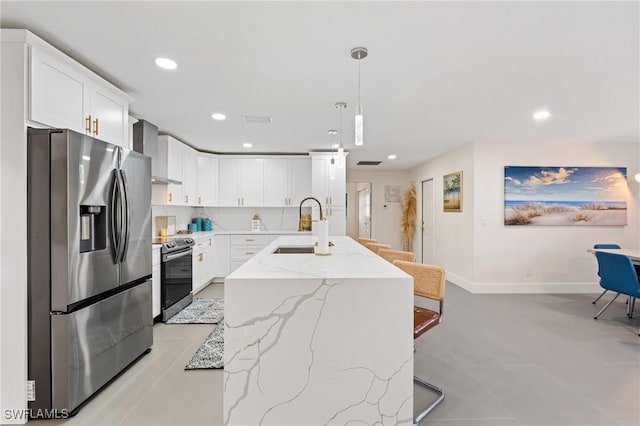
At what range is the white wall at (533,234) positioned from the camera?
190 inches

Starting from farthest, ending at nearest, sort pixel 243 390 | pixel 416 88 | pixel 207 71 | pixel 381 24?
pixel 416 88
pixel 207 71
pixel 381 24
pixel 243 390

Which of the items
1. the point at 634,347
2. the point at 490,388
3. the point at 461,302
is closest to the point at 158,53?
the point at 490,388

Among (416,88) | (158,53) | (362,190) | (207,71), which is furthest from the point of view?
(362,190)

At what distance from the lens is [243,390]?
5.12 ft

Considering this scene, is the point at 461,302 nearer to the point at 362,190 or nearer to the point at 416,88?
the point at 416,88

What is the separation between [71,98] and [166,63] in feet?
2.30

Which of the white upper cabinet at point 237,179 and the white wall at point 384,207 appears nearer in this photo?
the white upper cabinet at point 237,179

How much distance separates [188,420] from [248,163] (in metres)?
4.52

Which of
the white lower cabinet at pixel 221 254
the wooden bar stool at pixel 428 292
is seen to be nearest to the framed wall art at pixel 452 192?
the wooden bar stool at pixel 428 292

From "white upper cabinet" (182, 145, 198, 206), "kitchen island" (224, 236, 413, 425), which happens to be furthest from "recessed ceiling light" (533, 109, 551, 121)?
"white upper cabinet" (182, 145, 198, 206)

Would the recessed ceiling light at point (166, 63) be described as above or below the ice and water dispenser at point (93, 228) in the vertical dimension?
above

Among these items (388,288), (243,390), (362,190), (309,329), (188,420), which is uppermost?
(362,190)

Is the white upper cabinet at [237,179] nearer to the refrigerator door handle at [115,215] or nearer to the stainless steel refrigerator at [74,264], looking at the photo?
the stainless steel refrigerator at [74,264]

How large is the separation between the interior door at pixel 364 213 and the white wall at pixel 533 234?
3560 mm
